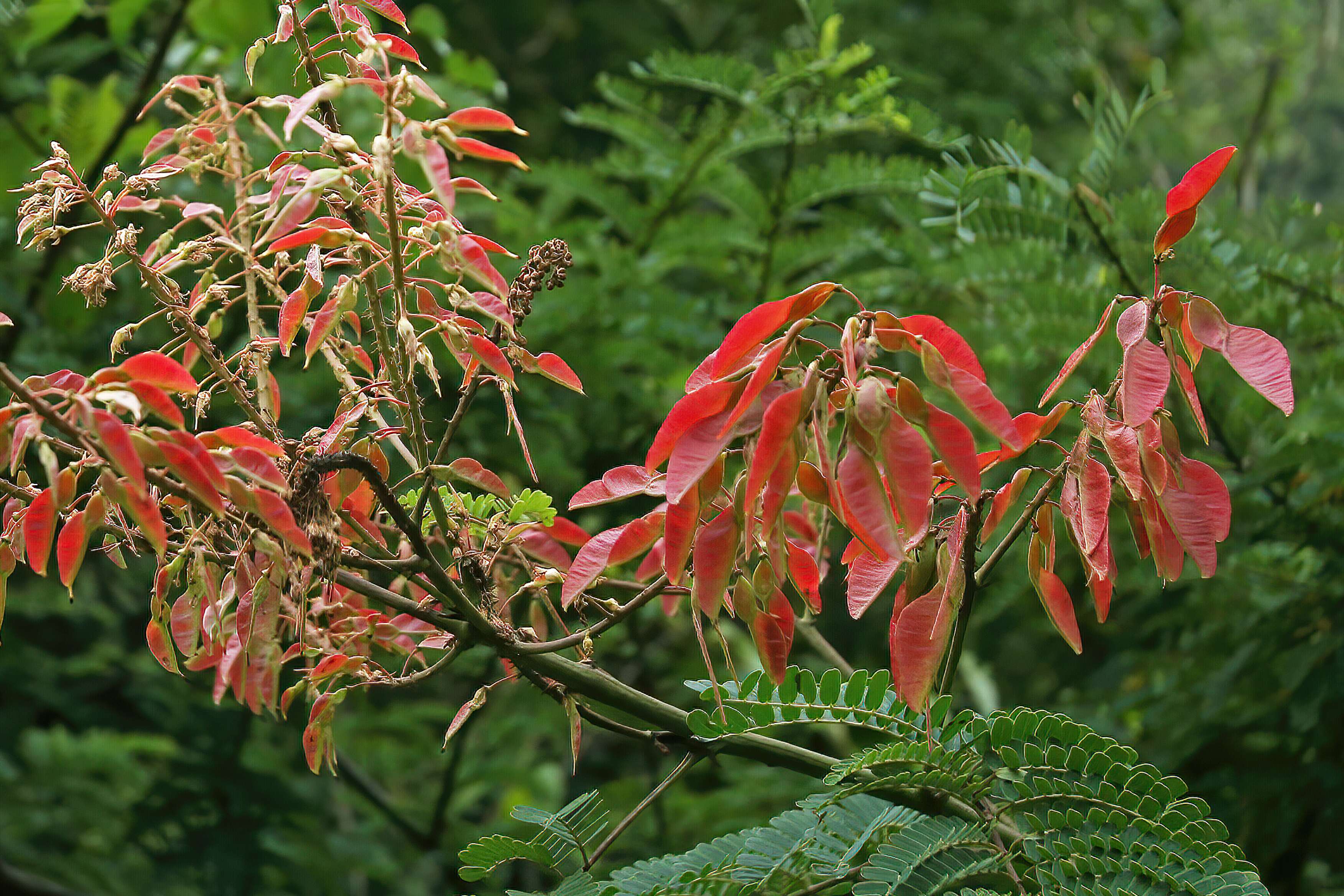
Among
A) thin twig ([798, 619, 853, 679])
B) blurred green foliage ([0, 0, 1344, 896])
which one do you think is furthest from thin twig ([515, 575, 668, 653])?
blurred green foliage ([0, 0, 1344, 896])

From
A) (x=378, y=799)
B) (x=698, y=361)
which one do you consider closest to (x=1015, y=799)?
(x=698, y=361)

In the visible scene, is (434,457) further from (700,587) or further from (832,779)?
(832,779)

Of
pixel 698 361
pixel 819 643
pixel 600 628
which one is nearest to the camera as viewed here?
pixel 600 628

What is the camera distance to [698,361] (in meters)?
1.82

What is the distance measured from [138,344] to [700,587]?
154cm

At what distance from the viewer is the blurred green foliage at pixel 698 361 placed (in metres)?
1.38

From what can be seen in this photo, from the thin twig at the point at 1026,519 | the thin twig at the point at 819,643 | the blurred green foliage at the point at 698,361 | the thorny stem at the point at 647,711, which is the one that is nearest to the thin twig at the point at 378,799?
the blurred green foliage at the point at 698,361

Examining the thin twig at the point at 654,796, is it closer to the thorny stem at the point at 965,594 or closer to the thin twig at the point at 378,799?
the thorny stem at the point at 965,594

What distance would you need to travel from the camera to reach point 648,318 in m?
1.73

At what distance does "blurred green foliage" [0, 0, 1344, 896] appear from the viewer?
138 centimetres

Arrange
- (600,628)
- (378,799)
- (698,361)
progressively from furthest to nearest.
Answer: (378,799) < (698,361) < (600,628)

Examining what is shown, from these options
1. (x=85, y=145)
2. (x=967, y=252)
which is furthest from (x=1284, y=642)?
(x=85, y=145)

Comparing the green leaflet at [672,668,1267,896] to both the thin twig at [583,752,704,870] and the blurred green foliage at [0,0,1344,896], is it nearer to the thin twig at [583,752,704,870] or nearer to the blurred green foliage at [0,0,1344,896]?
the thin twig at [583,752,704,870]

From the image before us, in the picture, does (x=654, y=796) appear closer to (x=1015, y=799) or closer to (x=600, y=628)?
(x=600, y=628)
